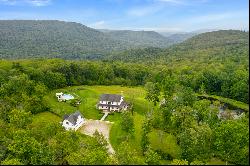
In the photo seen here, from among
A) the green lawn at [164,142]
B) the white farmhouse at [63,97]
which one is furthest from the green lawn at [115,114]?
the white farmhouse at [63,97]

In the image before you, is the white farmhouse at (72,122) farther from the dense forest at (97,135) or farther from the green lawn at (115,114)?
the dense forest at (97,135)

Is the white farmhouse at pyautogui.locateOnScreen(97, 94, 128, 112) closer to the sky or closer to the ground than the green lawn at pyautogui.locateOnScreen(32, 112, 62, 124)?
closer to the sky

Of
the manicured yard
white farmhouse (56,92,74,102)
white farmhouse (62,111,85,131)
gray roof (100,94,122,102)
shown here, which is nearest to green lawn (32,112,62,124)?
the manicured yard

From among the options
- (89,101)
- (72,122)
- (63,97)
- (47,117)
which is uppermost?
(63,97)

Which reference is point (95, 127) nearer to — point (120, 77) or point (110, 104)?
point (110, 104)

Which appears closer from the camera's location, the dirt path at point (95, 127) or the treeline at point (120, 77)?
the dirt path at point (95, 127)

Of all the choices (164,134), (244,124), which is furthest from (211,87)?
(244,124)

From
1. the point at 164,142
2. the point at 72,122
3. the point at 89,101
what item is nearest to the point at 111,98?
the point at 89,101

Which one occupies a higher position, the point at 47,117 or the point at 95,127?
the point at 47,117

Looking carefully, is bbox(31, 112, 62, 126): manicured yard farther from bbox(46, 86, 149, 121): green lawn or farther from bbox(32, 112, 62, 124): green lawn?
bbox(46, 86, 149, 121): green lawn

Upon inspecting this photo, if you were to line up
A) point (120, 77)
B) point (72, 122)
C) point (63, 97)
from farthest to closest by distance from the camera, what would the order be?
point (120, 77), point (63, 97), point (72, 122)

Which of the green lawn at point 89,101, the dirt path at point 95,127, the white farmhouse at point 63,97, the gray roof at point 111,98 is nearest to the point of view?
the dirt path at point 95,127

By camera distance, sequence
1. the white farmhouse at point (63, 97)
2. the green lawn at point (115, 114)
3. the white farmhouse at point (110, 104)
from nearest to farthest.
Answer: the green lawn at point (115, 114) < the white farmhouse at point (110, 104) < the white farmhouse at point (63, 97)
